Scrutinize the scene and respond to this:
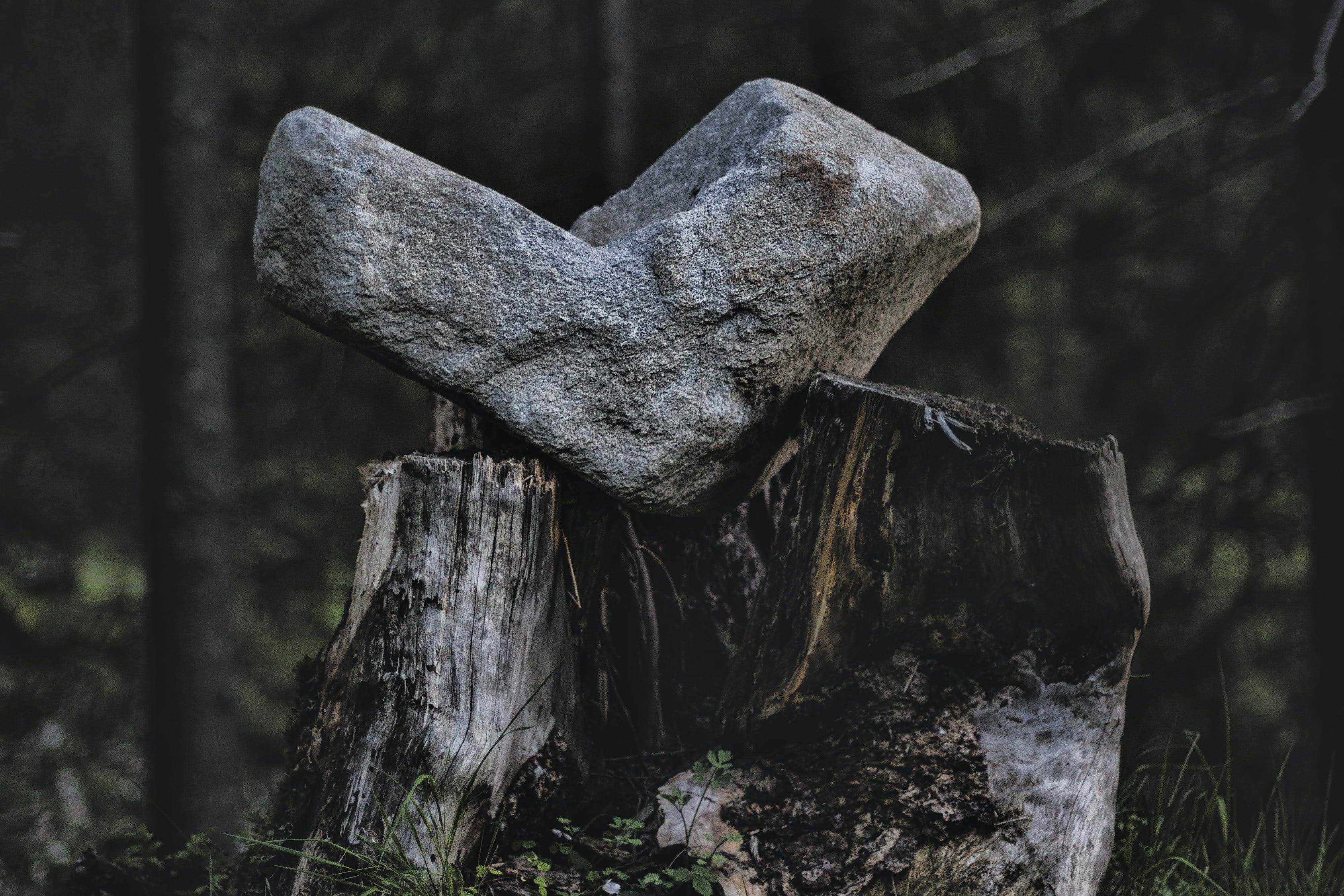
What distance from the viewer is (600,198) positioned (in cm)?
429

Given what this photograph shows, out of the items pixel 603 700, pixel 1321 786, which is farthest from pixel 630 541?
pixel 1321 786

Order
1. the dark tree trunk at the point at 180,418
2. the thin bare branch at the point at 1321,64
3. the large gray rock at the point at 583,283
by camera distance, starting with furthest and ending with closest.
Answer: the dark tree trunk at the point at 180,418 < the thin bare branch at the point at 1321,64 < the large gray rock at the point at 583,283

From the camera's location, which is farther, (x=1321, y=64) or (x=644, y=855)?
(x=1321, y=64)

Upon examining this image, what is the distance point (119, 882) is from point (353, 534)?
3.32 meters

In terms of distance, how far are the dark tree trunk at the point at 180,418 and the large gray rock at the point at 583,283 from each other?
1.96 m

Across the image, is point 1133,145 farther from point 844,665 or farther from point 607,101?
point 844,665

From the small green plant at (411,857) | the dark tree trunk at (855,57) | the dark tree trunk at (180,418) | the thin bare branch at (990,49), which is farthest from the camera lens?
the thin bare branch at (990,49)

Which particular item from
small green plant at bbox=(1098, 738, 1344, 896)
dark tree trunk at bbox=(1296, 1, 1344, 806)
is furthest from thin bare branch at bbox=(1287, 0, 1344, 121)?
small green plant at bbox=(1098, 738, 1344, 896)

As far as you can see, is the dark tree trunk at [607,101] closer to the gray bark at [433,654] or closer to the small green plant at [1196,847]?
the gray bark at [433,654]

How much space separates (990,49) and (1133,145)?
77 centimetres

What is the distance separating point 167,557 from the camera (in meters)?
3.51

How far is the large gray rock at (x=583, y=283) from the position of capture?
72.3 inches

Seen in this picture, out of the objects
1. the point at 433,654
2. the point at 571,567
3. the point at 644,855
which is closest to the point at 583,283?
the point at 571,567

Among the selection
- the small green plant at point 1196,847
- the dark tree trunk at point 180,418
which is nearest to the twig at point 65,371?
the dark tree trunk at point 180,418
